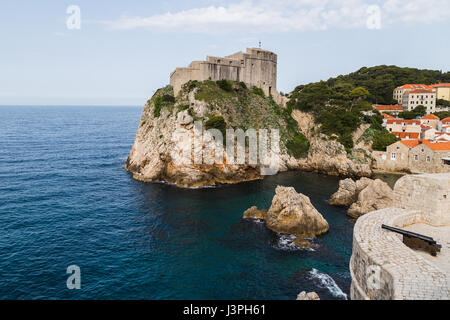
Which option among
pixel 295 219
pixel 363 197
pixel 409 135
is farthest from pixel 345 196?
pixel 409 135

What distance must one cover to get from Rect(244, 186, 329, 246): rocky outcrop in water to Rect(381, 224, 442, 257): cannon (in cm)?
1193

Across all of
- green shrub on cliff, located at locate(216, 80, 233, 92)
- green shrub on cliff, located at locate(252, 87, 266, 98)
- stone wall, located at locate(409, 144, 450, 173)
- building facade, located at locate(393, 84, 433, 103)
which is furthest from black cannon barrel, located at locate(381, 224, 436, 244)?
building facade, located at locate(393, 84, 433, 103)

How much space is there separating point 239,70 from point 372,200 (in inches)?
1471

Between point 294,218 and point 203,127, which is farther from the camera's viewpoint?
point 203,127

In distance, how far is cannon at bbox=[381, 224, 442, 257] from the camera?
13805mm

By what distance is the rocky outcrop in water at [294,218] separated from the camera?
27.1m

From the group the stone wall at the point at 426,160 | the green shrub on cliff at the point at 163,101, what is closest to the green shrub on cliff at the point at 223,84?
the green shrub on cliff at the point at 163,101

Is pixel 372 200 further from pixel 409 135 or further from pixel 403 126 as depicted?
pixel 403 126

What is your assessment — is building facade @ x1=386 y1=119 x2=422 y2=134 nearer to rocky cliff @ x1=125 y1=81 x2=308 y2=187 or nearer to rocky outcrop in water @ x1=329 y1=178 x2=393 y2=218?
rocky cliff @ x1=125 y1=81 x2=308 y2=187

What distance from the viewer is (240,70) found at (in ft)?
191

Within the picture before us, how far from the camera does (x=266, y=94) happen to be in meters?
61.9

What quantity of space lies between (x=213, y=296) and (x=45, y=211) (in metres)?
23.1

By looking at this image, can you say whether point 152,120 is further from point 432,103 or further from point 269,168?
point 432,103

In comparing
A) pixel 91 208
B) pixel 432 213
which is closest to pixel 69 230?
pixel 91 208
